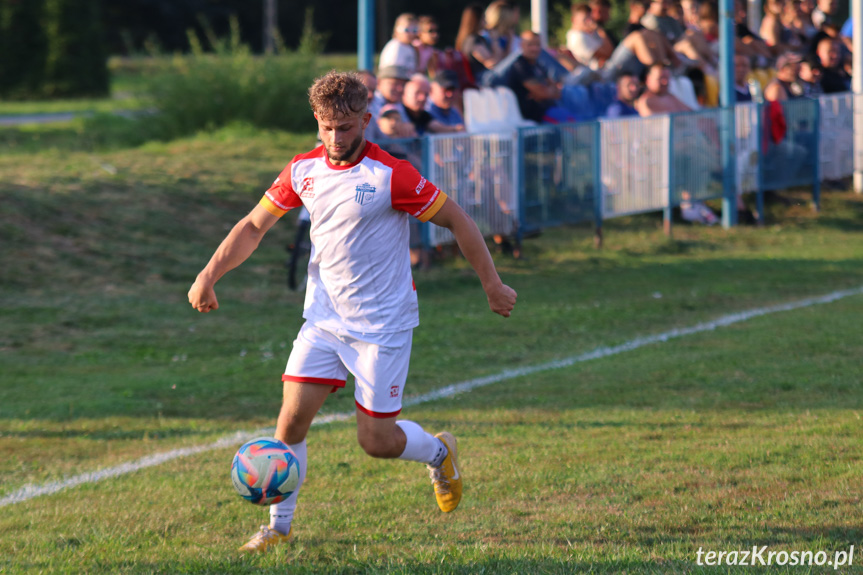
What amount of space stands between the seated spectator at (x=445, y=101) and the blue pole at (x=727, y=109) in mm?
4528

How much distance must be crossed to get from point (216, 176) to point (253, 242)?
1095 centimetres

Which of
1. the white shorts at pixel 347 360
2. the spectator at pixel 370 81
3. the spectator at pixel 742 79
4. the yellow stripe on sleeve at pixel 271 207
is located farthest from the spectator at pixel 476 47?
the white shorts at pixel 347 360

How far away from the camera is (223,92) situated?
19547mm

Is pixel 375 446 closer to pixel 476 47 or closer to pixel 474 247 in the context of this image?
pixel 474 247

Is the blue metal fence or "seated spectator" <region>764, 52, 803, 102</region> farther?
"seated spectator" <region>764, 52, 803, 102</region>

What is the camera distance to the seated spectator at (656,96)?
1456 cm

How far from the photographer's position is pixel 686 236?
14773 millimetres

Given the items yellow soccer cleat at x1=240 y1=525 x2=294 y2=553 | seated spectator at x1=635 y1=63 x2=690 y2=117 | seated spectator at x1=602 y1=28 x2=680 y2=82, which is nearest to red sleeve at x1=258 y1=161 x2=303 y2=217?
yellow soccer cleat at x1=240 y1=525 x2=294 y2=553

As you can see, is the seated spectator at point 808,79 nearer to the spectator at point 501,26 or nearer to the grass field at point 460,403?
the grass field at point 460,403

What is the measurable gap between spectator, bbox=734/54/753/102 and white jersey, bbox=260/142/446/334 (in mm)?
12992

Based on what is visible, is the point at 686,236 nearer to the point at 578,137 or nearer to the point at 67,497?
→ the point at 578,137

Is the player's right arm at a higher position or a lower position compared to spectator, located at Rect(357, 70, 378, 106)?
lower

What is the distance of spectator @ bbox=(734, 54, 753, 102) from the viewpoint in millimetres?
16766

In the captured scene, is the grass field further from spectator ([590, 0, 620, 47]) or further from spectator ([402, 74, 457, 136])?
spectator ([590, 0, 620, 47])
